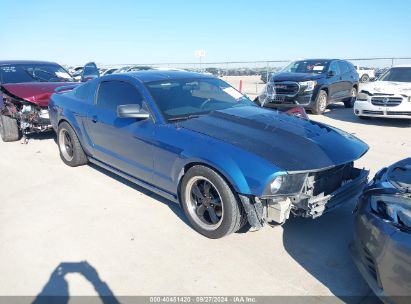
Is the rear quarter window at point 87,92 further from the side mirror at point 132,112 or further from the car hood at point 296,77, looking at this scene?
the car hood at point 296,77

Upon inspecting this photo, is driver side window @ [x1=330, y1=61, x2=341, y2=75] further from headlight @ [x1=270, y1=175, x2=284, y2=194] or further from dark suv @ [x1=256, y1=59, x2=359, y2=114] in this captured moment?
headlight @ [x1=270, y1=175, x2=284, y2=194]

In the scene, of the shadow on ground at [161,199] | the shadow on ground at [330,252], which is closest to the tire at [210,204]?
the shadow on ground at [161,199]

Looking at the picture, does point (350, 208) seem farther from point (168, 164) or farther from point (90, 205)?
point (90, 205)

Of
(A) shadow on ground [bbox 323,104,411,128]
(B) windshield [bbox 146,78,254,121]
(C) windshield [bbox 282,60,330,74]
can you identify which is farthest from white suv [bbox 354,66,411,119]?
(B) windshield [bbox 146,78,254,121]

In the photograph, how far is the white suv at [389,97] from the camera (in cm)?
864

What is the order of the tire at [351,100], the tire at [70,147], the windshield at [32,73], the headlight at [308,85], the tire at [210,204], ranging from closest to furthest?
the tire at [210,204] < the tire at [70,147] < the windshield at [32,73] < the headlight at [308,85] < the tire at [351,100]

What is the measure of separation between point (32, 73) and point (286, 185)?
286 inches

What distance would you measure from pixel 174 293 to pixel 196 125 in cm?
166

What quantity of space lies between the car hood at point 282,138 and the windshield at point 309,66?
7.77m

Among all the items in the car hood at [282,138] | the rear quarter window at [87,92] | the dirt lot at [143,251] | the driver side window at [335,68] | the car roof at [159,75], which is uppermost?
the driver side window at [335,68]

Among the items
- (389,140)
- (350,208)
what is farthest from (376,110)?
(350,208)

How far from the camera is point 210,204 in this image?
3.46m

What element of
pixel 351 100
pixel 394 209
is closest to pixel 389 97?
pixel 351 100

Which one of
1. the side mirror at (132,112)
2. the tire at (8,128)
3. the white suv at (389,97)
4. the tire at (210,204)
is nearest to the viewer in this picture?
the tire at (210,204)
